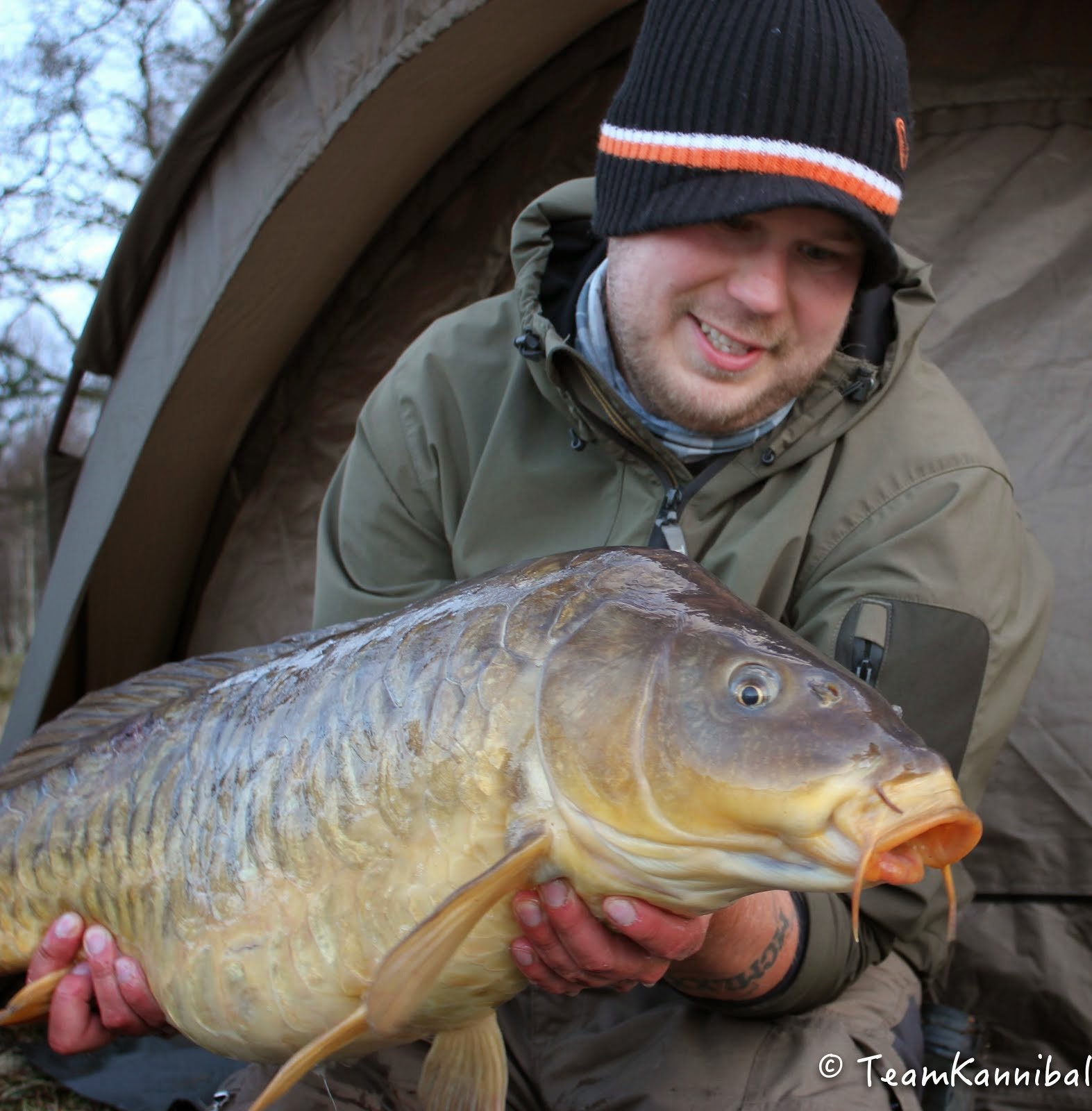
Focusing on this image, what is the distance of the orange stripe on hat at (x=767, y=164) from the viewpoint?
1.68 m

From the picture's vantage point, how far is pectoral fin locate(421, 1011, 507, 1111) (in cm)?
152

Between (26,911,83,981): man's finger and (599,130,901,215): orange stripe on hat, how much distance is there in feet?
4.36

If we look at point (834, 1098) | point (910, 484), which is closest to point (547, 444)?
point (910, 484)

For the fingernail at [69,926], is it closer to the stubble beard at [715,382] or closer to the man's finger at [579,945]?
the man's finger at [579,945]

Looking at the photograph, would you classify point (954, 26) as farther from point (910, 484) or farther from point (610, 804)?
point (610, 804)

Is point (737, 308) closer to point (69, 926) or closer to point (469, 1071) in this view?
point (469, 1071)

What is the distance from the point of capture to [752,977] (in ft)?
5.59

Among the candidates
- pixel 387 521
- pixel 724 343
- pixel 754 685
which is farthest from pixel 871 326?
pixel 754 685

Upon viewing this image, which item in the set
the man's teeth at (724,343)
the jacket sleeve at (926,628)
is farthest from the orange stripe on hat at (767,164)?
the jacket sleeve at (926,628)

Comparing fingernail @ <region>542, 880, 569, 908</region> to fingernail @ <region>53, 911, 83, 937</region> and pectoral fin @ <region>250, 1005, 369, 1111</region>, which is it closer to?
pectoral fin @ <region>250, 1005, 369, 1111</region>

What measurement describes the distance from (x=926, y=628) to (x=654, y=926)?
673 mm

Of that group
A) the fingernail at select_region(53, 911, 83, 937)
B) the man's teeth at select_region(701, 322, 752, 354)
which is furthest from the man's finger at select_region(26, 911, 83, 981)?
the man's teeth at select_region(701, 322, 752, 354)

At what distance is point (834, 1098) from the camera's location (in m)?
1.71

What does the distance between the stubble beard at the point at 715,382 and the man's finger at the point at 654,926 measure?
0.79 meters
